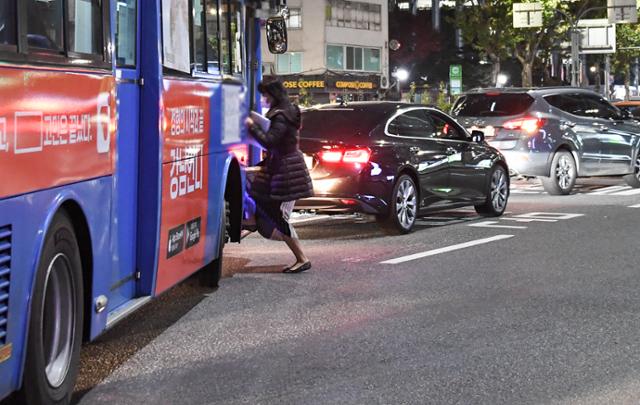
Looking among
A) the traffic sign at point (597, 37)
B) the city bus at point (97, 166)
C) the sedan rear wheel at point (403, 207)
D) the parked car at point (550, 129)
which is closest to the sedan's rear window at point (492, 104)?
the parked car at point (550, 129)

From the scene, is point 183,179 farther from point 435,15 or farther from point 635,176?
point 435,15

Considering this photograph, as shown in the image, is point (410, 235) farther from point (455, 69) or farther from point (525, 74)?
point (455, 69)

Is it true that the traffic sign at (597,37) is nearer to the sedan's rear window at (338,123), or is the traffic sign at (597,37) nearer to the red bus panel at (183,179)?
the sedan's rear window at (338,123)

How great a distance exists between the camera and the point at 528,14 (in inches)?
1944

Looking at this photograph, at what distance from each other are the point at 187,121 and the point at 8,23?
3.38 m

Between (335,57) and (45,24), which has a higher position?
(335,57)

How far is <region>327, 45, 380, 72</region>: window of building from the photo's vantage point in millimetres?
73812

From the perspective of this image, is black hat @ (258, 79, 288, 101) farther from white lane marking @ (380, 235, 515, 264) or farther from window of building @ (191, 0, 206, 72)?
white lane marking @ (380, 235, 515, 264)

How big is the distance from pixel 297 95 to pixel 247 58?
59088 mm

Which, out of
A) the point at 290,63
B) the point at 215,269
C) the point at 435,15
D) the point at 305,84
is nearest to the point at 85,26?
the point at 215,269

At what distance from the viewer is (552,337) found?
24.8 ft

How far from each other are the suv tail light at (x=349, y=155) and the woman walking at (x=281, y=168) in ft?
9.23

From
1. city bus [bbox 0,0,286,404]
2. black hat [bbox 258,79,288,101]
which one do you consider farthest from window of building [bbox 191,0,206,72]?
black hat [bbox 258,79,288,101]

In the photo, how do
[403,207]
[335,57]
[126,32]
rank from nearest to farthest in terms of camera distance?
[126,32], [403,207], [335,57]
